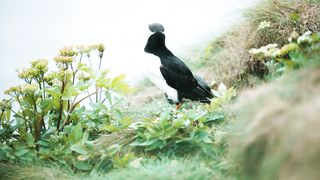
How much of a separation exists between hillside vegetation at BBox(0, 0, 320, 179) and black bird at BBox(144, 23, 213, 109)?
0.12 metres

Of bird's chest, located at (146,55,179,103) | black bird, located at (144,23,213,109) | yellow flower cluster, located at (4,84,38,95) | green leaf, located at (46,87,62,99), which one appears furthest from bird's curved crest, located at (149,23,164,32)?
yellow flower cluster, located at (4,84,38,95)

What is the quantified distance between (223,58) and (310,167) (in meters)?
3.08

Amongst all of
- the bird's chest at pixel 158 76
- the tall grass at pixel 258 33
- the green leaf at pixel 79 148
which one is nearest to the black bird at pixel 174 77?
the bird's chest at pixel 158 76

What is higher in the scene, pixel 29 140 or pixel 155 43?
pixel 155 43

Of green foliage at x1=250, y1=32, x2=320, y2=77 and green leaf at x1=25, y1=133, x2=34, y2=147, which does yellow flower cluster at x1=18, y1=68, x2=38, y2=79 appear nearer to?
green leaf at x1=25, y1=133, x2=34, y2=147

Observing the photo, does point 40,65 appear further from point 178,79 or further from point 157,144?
point 178,79

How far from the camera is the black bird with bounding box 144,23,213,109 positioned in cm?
369

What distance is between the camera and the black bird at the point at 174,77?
3.69 m

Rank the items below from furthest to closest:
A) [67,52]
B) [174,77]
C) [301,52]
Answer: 1. [174,77]
2. [67,52]
3. [301,52]

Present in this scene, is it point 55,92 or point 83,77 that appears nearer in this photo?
point 55,92

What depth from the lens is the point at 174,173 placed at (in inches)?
87.3

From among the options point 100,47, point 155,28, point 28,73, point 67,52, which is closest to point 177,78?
point 155,28

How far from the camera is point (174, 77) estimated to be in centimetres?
368

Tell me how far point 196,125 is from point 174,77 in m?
0.85
